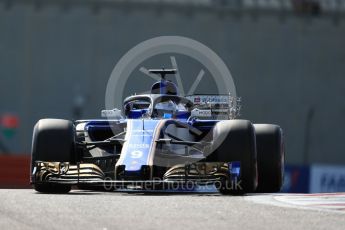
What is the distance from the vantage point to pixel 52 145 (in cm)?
1341

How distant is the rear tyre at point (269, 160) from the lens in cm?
1440

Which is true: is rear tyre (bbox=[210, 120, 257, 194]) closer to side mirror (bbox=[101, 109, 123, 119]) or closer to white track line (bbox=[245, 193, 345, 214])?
white track line (bbox=[245, 193, 345, 214])

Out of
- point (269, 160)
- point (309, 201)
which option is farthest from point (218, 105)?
point (309, 201)

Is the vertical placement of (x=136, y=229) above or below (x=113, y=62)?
below

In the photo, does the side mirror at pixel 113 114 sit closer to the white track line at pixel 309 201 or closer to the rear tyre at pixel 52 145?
the rear tyre at pixel 52 145

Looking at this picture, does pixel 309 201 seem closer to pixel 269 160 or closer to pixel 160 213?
pixel 269 160

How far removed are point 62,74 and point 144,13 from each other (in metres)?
7.77

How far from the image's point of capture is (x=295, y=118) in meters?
60.2

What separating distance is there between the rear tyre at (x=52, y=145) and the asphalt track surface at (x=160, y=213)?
1.69 m

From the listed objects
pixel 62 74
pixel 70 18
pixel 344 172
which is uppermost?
pixel 70 18

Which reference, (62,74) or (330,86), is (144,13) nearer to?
(62,74)

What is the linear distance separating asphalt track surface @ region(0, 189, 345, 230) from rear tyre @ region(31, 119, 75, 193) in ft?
5.56

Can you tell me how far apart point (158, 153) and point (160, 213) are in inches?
150

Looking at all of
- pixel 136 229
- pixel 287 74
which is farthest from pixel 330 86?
pixel 136 229
